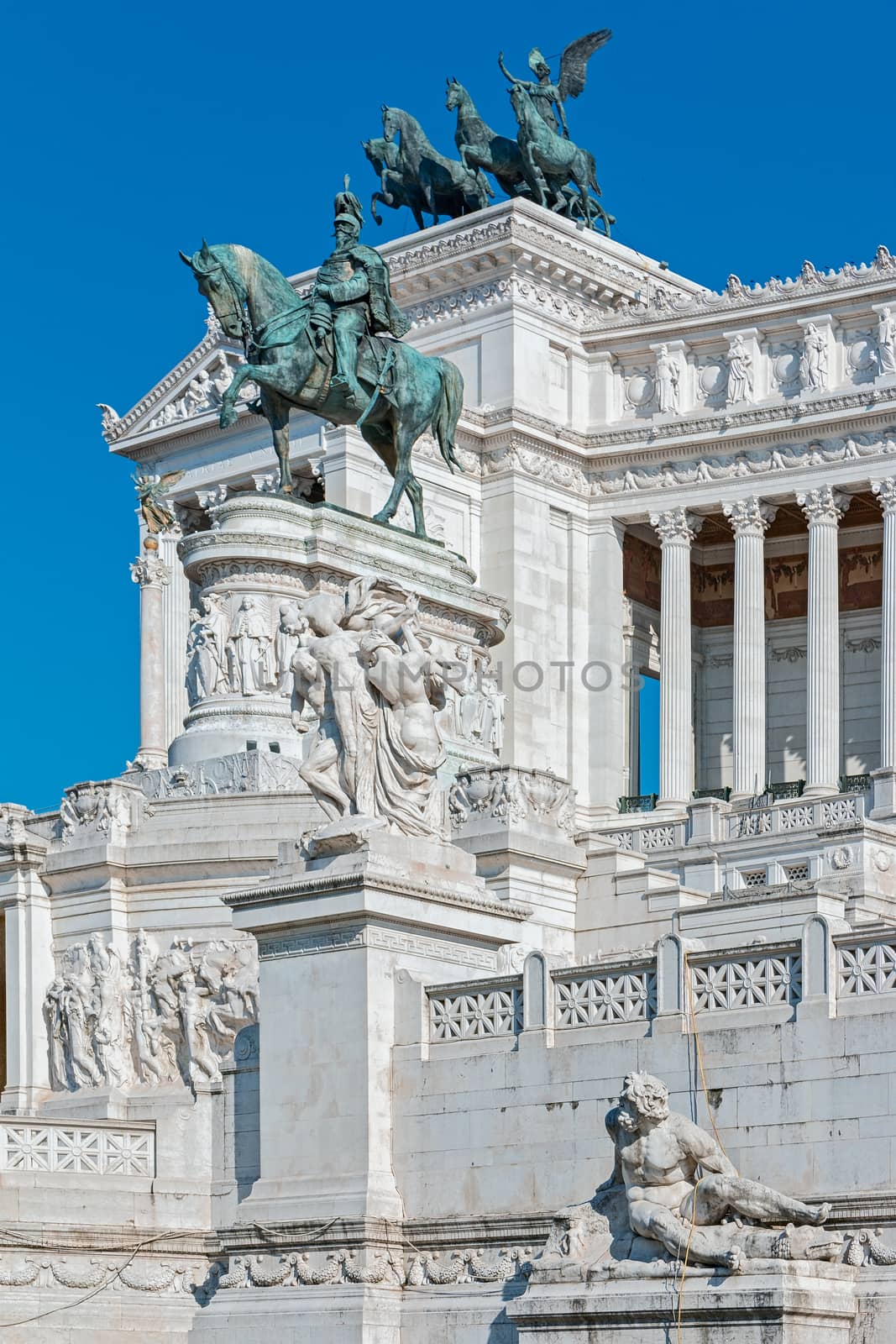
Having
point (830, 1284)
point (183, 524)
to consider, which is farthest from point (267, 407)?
point (183, 524)

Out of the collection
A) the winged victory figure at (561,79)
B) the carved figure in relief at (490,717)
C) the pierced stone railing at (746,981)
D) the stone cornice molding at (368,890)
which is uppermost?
the winged victory figure at (561,79)

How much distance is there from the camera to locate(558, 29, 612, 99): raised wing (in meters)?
86.8

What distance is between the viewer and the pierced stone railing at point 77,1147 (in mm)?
30750

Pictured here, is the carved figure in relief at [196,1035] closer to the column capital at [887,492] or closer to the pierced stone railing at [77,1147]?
the pierced stone railing at [77,1147]

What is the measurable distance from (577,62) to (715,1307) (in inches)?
2646

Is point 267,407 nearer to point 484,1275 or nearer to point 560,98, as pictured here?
point 484,1275

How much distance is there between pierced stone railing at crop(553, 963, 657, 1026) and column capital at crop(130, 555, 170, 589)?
198ft

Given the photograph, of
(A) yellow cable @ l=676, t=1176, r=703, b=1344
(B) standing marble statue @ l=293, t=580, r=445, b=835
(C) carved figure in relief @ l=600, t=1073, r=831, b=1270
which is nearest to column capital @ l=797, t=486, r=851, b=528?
(B) standing marble statue @ l=293, t=580, r=445, b=835

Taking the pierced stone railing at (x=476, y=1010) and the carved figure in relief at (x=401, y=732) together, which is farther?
the carved figure in relief at (x=401, y=732)

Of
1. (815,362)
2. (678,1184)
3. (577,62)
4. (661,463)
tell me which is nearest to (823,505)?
(815,362)

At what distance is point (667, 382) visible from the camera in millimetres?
79312

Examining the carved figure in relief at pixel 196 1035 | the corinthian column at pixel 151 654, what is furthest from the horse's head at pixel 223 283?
the corinthian column at pixel 151 654

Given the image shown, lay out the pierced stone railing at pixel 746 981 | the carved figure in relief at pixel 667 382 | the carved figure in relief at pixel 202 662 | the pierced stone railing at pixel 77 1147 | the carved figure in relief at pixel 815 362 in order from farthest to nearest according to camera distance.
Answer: the carved figure in relief at pixel 667 382, the carved figure in relief at pixel 815 362, the carved figure in relief at pixel 202 662, the pierced stone railing at pixel 77 1147, the pierced stone railing at pixel 746 981

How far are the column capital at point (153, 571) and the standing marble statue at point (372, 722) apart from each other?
56.5 m
